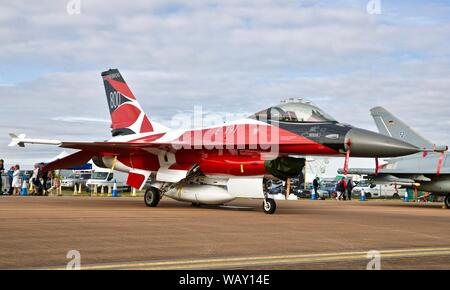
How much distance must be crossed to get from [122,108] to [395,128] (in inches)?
466

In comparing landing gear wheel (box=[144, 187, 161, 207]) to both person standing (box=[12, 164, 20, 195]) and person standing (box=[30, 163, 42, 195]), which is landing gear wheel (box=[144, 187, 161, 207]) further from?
person standing (box=[12, 164, 20, 195])

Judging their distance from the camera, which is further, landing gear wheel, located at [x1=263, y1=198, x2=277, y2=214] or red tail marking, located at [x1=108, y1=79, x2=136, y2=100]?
red tail marking, located at [x1=108, y1=79, x2=136, y2=100]

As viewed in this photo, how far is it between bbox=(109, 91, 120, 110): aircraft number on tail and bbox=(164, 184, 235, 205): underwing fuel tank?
5.12 m

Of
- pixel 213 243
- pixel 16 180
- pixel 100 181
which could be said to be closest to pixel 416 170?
pixel 213 243

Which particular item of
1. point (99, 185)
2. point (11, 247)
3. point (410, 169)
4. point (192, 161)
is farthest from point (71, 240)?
point (99, 185)

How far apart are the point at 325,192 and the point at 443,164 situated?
923 inches

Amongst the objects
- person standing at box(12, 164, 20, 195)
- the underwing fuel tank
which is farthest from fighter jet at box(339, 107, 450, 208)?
person standing at box(12, 164, 20, 195)

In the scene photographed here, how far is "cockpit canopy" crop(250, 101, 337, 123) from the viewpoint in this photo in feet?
50.6

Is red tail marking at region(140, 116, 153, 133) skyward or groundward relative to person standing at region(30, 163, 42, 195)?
skyward

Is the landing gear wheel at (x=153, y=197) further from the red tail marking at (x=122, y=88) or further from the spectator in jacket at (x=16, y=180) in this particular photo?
the spectator in jacket at (x=16, y=180)

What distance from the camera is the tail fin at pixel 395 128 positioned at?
25.6 metres

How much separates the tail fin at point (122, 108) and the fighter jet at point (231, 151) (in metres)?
0.39

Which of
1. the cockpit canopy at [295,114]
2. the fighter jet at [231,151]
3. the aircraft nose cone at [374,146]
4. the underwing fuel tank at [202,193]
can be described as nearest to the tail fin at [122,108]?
the fighter jet at [231,151]
